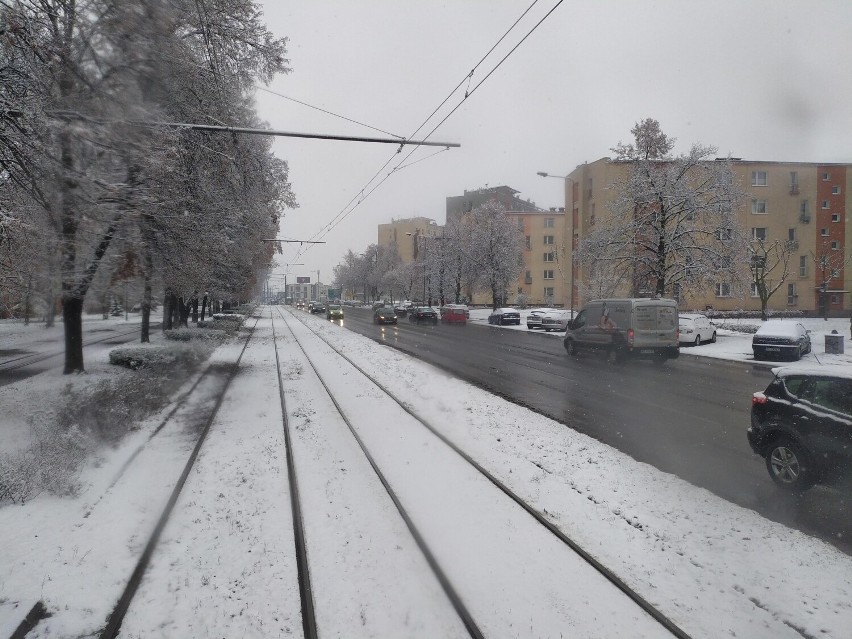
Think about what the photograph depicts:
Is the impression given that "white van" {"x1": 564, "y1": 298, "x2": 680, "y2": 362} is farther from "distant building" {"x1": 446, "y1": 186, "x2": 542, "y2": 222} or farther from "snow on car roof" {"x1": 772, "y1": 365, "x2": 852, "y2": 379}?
"distant building" {"x1": 446, "y1": 186, "x2": 542, "y2": 222}

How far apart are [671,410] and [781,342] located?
11.5 meters

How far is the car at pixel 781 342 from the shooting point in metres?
17.9

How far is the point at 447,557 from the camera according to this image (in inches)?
165

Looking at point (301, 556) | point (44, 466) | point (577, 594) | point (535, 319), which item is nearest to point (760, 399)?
point (577, 594)

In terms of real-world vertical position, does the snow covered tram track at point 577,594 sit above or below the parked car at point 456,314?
below

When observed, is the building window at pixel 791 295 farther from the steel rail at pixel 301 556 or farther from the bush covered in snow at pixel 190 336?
the steel rail at pixel 301 556

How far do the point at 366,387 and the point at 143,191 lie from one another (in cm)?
746

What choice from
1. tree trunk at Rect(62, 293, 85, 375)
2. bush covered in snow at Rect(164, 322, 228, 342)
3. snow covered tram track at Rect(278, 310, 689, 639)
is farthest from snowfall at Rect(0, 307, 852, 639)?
bush covered in snow at Rect(164, 322, 228, 342)

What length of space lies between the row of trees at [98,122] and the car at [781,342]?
734 inches

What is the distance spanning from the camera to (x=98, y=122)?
489 cm

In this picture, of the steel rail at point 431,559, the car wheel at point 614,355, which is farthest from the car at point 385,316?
the steel rail at point 431,559

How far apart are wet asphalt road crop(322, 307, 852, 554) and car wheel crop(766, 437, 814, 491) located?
14 cm

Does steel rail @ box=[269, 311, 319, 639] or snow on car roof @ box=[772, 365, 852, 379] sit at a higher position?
snow on car roof @ box=[772, 365, 852, 379]

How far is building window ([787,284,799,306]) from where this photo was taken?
40303 mm
